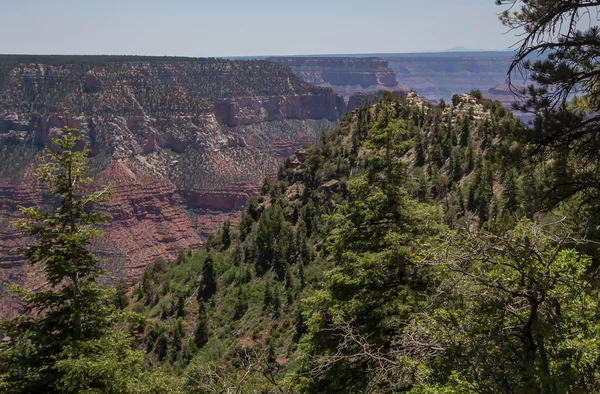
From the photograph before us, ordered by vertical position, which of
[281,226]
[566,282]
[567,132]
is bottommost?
[281,226]

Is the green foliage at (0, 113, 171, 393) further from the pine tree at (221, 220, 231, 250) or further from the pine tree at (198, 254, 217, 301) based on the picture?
the pine tree at (221, 220, 231, 250)

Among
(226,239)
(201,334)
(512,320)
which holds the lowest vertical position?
(201,334)

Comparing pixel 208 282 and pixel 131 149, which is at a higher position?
pixel 131 149

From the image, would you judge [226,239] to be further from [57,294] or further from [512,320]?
[512,320]

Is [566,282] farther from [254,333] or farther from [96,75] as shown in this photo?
[96,75]

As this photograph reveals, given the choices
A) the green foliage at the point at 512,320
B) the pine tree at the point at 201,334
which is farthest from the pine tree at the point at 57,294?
the pine tree at the point at 201,334

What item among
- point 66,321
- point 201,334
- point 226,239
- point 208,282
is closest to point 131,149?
point 226,239

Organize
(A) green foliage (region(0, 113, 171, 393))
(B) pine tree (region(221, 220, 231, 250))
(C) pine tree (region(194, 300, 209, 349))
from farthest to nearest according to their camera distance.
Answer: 1. (B) pine tree (region(221, 220, 231, 250))
2. (C) pine tree (region(194, 300, 209, 349))
3. (A) green foliage (region(0, 113, 171, 393))

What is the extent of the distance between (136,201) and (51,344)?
5607 inches

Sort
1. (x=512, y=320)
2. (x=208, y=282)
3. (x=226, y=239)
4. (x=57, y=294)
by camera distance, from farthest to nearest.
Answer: (x=226, y=239), (x=208, y=282), (x=57, y=294), (x=512, y=320)

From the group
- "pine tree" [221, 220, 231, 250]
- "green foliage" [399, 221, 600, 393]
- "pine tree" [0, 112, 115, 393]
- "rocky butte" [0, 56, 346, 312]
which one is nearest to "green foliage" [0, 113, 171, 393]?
"pine tree" [0, 112, 115, 393]

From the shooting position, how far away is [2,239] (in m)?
127

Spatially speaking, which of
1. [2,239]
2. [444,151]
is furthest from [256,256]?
[2,239]

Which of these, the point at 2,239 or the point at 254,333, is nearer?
the point at 254,333
